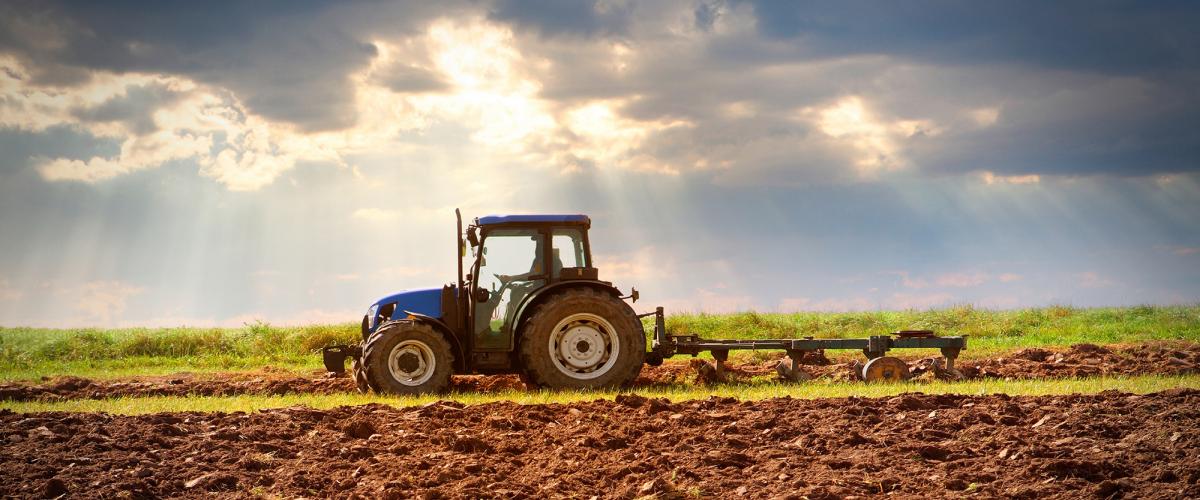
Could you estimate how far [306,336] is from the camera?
2278 cm

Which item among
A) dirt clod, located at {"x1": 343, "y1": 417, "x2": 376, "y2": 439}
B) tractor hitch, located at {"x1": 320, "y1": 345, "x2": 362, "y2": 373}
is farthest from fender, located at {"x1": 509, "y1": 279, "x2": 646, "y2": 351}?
dirt clod, located at {"x1": 343, "y1": 417, "x2": 376, "y2": 439}

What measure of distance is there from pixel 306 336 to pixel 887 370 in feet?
45.6

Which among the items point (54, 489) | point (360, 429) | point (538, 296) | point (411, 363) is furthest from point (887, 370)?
point (54, 489)

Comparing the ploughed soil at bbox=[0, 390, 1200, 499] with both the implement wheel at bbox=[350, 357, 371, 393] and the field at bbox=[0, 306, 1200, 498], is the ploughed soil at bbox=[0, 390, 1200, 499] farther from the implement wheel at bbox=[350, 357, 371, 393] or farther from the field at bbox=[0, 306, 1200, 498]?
the implement wheel at bbox=[350, 357, 371, 393]

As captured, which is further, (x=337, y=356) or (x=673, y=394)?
(x=337, y=356)

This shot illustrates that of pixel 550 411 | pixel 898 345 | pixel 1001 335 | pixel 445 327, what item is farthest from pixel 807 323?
pixel 550 411

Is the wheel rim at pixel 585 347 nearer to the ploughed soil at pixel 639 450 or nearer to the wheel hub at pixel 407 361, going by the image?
the wheel hub at pixel 407 361

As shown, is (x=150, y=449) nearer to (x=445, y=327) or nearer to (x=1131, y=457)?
(x=445, y=327)

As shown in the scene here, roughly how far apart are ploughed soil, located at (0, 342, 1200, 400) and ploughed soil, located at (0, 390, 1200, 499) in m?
4.48

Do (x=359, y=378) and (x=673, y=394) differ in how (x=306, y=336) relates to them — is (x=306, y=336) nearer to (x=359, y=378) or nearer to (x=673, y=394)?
(x=359, y=378)

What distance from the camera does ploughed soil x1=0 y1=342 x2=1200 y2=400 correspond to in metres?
14.3

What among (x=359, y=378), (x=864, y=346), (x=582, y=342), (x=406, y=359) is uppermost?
(x=582, y=342)

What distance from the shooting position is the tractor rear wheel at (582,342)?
12117 mm

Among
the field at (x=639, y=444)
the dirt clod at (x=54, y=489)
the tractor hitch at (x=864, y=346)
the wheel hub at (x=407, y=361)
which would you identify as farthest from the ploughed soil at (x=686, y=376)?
the dirt clod at (x=54, y=489)
